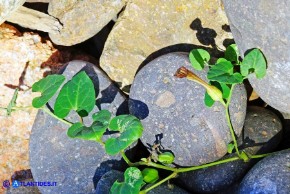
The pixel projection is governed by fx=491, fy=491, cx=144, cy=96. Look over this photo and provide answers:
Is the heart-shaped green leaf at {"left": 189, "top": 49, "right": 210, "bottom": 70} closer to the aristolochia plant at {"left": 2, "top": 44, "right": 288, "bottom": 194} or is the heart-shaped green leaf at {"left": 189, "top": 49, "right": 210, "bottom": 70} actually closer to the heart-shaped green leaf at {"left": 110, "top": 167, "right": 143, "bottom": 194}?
the aristolochia plant at {"left": 2, "top": 44, "right": 288, "bottom": 194}

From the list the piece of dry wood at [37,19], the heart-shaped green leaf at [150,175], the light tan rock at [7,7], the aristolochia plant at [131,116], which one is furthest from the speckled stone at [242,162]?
the light tan rock at [7,7]

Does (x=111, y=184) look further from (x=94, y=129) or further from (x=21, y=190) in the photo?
(x=21, y=190)

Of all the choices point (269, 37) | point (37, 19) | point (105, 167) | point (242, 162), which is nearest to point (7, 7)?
point (37, 19)

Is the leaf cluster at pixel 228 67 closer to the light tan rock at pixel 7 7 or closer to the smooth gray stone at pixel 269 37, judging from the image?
the smooth gray stone at pixel 269 37

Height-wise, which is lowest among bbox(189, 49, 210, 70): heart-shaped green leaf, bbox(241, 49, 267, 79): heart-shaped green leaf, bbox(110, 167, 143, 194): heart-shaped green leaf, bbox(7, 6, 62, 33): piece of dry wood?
bbox(110, 167, 143, 194): heart-shaped green leaf

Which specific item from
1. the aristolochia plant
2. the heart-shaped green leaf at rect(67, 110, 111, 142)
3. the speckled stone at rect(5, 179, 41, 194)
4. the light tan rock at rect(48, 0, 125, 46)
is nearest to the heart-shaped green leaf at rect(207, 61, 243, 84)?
the aristolochia plant
